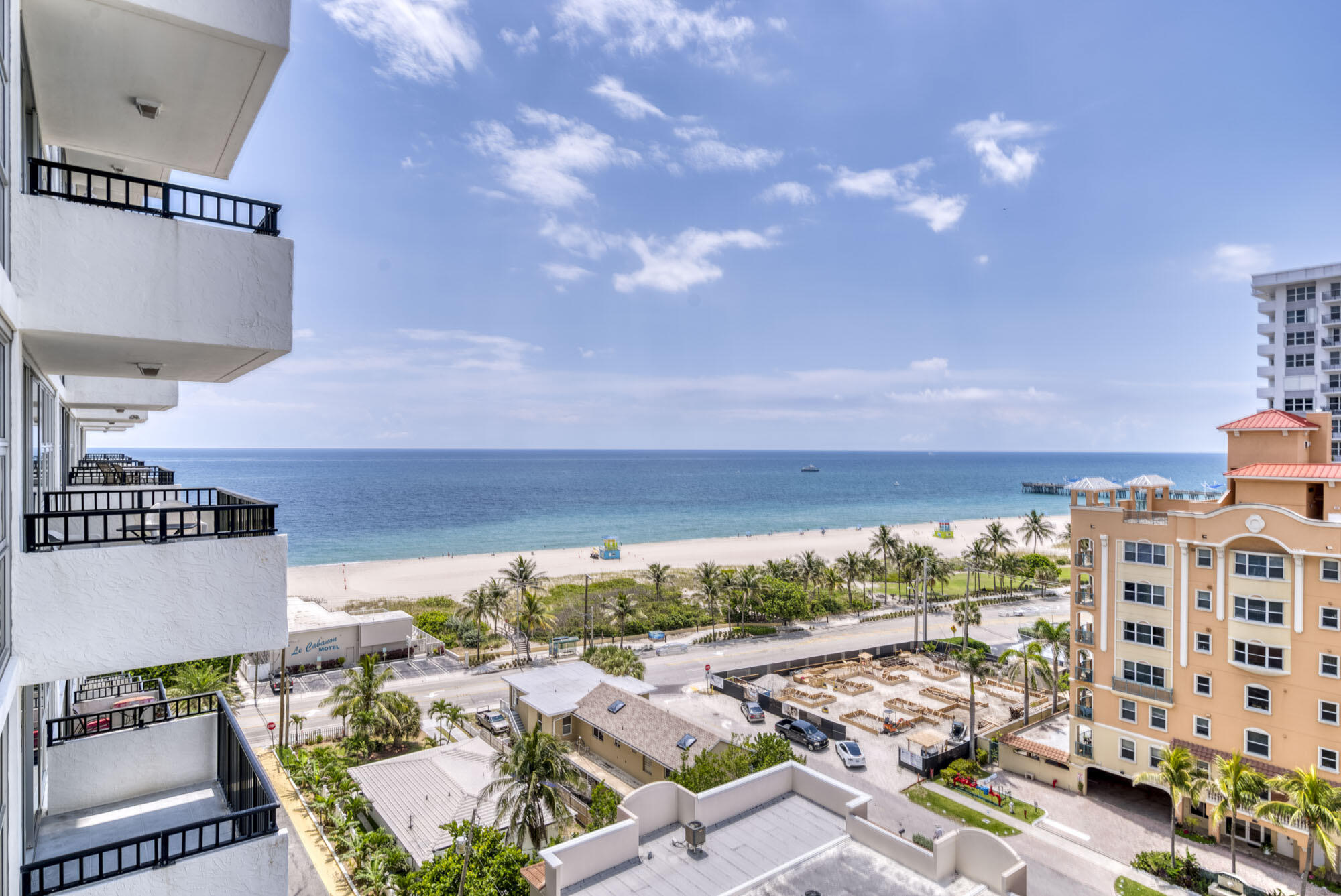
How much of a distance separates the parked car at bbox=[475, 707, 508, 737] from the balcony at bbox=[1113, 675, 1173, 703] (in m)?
29.7

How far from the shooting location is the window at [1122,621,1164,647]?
100ft

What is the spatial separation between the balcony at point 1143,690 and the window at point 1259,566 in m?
5.96

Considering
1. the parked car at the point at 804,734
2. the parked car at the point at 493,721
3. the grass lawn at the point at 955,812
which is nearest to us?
the grass lawn at the point at 955,812

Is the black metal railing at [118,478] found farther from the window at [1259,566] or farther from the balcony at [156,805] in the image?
the window at [1259,566]

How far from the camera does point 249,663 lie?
45219 mm

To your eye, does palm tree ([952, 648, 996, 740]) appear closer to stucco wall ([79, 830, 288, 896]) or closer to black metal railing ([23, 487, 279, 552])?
stucco wall ([79, 830, 288, 896])

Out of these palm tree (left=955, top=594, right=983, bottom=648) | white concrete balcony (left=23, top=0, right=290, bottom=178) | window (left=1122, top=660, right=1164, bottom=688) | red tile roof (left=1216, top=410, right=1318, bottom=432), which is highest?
white concrete balcony (left=23, top=0, right=290, bottom=178)

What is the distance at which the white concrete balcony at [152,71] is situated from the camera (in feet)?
23.9

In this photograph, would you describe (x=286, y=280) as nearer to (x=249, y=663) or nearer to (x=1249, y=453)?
(x=1249, y=453)

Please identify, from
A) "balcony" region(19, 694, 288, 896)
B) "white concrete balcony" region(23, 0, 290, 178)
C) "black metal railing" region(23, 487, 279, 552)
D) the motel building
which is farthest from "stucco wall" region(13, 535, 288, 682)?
the motel building

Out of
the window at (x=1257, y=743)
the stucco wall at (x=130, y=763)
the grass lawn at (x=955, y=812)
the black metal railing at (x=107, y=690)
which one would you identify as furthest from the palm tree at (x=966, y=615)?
the stucco wall at (x=130, y=763)

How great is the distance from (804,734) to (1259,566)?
71.5 feet

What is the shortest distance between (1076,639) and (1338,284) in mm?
43771

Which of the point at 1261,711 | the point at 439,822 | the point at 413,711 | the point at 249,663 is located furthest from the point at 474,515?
the point at 1261,711
